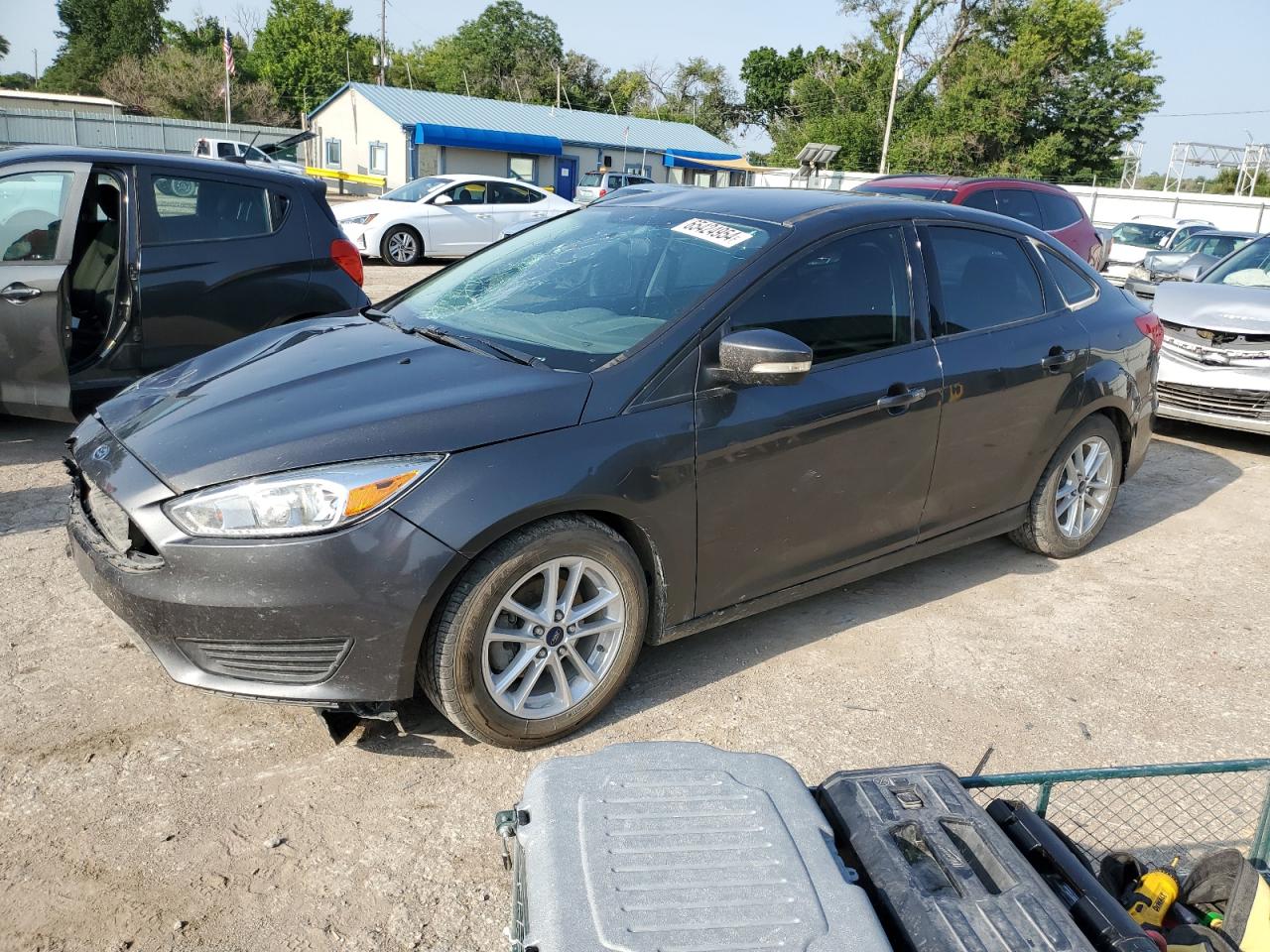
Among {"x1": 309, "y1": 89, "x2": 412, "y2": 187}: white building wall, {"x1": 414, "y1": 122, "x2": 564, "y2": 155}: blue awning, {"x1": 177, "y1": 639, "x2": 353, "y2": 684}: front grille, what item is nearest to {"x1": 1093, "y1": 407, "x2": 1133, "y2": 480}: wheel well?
{"x1": 177, "y1": 639, "x2": 353, "y2": 684}: front grille

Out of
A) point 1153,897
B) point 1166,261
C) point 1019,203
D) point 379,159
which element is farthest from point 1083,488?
point 379,159

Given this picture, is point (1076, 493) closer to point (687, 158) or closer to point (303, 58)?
point (687, 158)

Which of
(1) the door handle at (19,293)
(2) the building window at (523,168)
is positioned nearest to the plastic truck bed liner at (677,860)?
(1) the door handle at (19,293)

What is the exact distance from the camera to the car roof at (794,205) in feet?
12.5

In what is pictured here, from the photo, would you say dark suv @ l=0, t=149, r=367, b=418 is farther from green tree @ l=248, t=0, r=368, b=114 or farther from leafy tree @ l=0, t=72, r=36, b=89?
leafy tree @ l=0, t=72, r=36, b=89

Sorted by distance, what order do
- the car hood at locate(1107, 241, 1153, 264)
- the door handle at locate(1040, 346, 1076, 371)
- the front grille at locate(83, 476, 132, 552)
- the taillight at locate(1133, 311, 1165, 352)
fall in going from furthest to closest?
the car hood at locate(1107, 241, 1153, 264), the taillight at locate(1133, 311, 1165, 352), the door handle at locate(1040, 346, 1076, 371), the front grille at locate(83, 476, 132, 552)

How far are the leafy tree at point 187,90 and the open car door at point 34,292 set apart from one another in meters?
59.9

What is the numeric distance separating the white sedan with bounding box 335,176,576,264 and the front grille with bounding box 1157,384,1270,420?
10.5 meters

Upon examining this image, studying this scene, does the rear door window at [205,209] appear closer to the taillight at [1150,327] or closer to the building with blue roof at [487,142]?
the taillight at [1150,327]

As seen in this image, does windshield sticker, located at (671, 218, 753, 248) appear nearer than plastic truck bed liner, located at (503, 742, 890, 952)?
No

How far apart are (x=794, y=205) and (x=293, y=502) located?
7.40 ft

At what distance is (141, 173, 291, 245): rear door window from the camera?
18.2 feet

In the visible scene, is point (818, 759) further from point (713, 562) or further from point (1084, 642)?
point (1084, 642)

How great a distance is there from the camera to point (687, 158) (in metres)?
49.2
